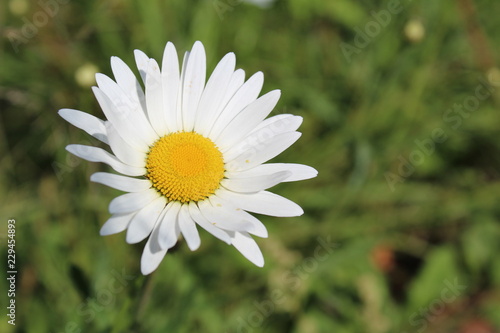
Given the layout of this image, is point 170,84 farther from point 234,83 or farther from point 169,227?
point 169,227

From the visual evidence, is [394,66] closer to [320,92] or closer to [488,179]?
[320,92]

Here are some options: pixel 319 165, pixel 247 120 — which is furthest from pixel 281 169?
pixel 319 165

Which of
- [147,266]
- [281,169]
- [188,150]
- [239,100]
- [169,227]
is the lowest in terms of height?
[147,266]

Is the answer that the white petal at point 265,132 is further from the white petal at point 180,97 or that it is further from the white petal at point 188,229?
the white petal at point 188,229

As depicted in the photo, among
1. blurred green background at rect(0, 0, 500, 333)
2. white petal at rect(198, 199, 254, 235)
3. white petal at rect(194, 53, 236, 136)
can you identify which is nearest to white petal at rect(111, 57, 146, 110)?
white petal at rect(194, 53, 236, 136)

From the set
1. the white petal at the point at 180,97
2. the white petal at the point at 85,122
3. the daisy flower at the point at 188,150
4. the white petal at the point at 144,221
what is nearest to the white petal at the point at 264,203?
the daisy flower at the point at 188,150

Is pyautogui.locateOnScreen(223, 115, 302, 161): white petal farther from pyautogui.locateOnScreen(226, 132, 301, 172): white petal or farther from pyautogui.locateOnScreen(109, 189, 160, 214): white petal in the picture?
pyautogui.locateOnScreen(109, 189, 160, 214): white petal
